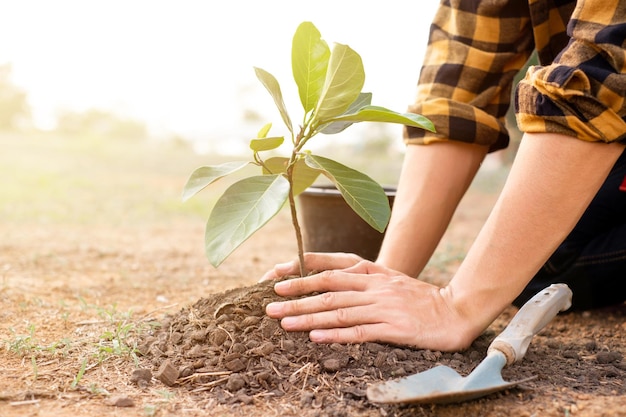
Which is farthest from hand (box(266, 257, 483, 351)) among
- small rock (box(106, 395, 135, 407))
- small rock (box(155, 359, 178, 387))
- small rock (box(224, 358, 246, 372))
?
small rock (box(106, 395, 135, 407))

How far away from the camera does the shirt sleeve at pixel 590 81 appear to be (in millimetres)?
1106

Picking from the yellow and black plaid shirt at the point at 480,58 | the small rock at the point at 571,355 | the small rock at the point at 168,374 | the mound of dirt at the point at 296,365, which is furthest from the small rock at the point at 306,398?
the yellow and black plaid shirt at the point at 480,58

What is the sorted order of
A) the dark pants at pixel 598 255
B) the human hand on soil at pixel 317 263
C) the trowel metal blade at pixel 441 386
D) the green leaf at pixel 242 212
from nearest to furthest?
the trowel metal blade at pixel 441 386, the green leaf at pixel 242 212, the human hand on soil at pixel 317 263, the dark pants at pixel 598 255

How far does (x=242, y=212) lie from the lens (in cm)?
115

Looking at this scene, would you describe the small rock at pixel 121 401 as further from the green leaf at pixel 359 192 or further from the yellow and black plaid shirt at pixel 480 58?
the yellow and black plaid shirt at pixel 480 58

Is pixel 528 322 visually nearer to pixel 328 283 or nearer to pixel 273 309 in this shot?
pixel 328 283

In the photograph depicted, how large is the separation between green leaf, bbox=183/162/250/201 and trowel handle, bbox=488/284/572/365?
60 cm

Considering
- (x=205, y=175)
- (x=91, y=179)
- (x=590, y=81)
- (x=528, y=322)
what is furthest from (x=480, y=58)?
(x=91, y=179)

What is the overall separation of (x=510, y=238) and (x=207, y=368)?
2.10ft

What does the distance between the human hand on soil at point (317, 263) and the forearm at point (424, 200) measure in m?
0.14

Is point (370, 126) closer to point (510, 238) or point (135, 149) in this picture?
point (135, 149)

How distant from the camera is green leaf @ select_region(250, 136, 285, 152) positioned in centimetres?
114

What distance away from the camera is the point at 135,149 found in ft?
29.5

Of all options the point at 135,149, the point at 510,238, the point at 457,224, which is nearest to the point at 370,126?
the point at 135,149
